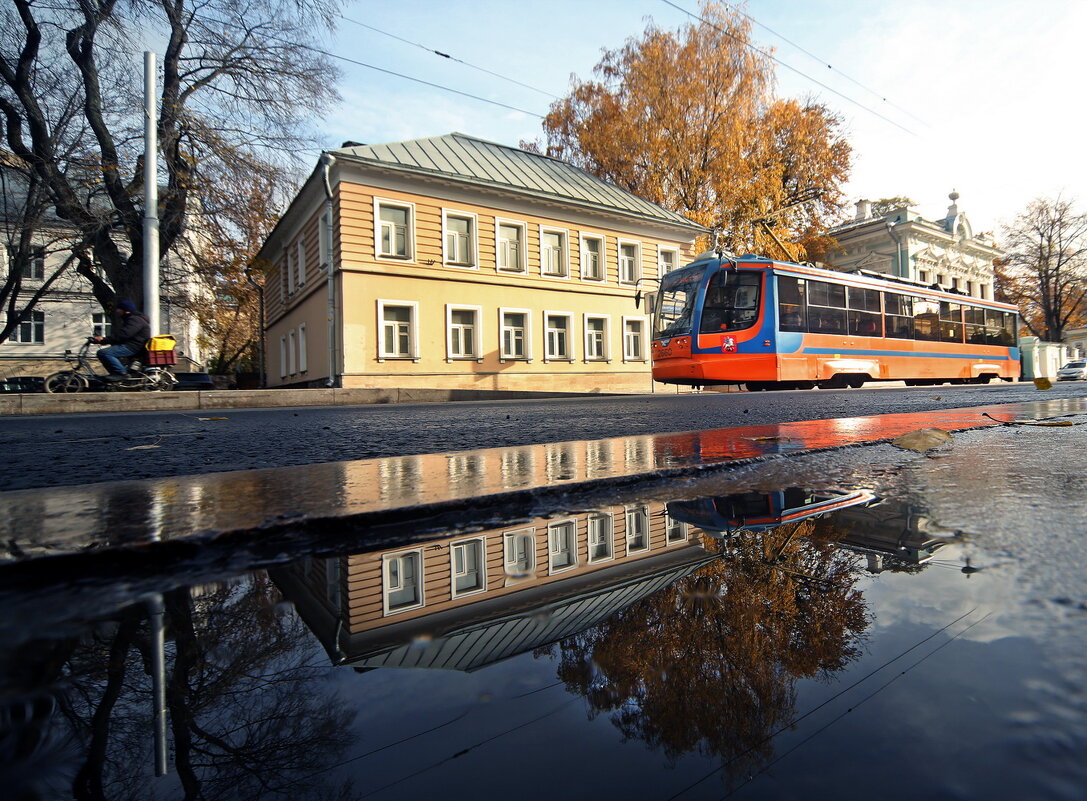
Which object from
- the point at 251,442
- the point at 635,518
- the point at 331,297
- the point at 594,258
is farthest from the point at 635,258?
the point at 635,518

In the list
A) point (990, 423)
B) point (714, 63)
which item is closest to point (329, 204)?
point (714, 63)

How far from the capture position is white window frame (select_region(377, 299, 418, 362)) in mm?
18953

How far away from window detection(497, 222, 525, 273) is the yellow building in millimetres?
52

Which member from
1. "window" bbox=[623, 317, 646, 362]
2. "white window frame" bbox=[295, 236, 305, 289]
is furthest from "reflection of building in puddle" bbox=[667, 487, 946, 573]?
"white window frame" bbox=[295, 236, 305, 289]

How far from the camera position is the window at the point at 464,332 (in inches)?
801

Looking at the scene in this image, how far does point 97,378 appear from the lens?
11789 mm

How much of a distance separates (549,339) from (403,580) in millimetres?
21418

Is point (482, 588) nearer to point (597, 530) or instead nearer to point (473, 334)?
point (597, 530)

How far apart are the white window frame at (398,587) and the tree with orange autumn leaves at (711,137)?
22914 mm

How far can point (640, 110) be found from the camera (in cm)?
2412

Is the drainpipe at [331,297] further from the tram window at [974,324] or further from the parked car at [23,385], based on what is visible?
the tram window at [974,324]

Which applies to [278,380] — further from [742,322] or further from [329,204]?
[742,322]

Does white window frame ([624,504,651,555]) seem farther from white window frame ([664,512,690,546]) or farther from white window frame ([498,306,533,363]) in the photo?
white window frame ([498,306,533,363])

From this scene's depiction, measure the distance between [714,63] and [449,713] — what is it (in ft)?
85.5
